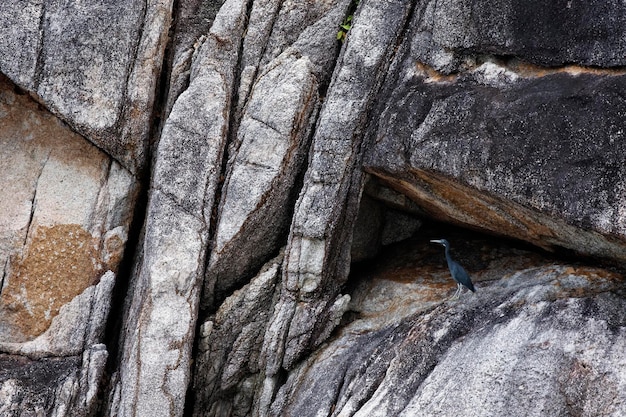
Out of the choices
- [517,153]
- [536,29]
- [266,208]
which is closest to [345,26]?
[266,208]

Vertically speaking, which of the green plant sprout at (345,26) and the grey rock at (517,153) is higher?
the green plant sprout at (345,26)

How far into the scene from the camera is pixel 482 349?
9.30 meters

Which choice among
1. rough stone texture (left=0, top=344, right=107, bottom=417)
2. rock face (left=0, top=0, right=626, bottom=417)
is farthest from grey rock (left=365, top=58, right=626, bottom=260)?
rough stone texture (left=0, top=344, right=107, bottom=417)

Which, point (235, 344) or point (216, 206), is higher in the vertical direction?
point (216, 206)

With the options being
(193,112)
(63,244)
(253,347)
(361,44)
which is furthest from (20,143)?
(361,44)

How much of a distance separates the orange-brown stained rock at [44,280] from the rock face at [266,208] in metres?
0.03

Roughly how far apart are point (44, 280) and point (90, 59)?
150 inches

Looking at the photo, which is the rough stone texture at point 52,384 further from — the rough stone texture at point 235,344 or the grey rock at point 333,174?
the grey rock at point 333,174

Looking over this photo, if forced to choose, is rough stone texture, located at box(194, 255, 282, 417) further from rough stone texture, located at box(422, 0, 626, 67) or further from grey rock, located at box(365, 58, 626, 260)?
rough stone texture, located at box(422, 0, 626, 67)

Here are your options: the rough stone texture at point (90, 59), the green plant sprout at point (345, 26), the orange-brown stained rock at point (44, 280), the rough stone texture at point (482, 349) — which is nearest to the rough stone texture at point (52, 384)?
the orange-brown stained rock at point (44, 280)

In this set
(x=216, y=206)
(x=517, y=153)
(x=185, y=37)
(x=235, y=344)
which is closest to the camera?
(x=517, y=153)

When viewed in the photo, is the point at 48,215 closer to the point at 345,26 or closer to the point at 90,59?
the point at 90,59

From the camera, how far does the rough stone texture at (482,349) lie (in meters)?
8.65

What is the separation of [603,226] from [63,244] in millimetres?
8568
